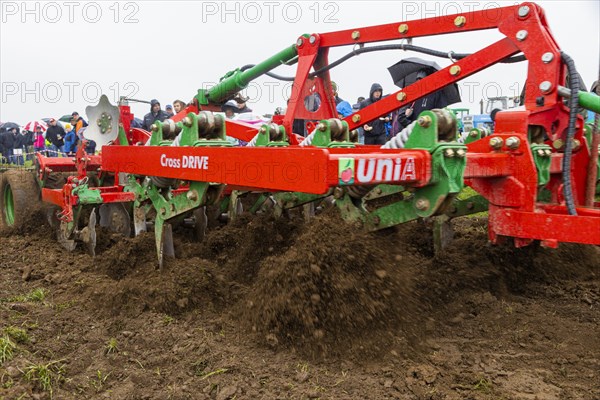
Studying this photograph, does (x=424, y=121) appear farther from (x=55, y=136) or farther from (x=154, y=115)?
(x=55, y=136)

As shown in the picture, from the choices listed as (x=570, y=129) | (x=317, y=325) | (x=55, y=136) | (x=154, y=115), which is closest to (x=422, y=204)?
(x=317, y=325)

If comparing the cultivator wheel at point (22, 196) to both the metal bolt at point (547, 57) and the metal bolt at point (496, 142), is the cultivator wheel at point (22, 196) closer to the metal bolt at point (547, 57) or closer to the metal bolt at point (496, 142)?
the metal bolt at point (496, 142)

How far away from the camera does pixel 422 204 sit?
302cm

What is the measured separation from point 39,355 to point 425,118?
2.35 m

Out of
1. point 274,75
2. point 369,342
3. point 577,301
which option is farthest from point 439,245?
point 274,75

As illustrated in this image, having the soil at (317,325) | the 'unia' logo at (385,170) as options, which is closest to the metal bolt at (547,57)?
the soil at (317,325)

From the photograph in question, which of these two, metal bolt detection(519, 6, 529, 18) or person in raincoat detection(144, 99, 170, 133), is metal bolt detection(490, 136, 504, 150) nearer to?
metal bolt detection(519, 6, 529, 18)

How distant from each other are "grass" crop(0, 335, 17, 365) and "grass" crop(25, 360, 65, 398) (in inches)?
7.2

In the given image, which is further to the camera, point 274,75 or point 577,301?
point 274,75

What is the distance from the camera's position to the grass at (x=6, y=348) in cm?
297

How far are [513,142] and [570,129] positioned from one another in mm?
403

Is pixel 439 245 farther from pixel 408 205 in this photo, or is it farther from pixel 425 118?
pixel 425 118

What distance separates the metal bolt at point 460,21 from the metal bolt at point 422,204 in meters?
2.24

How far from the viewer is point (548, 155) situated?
143 inches
